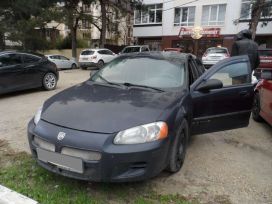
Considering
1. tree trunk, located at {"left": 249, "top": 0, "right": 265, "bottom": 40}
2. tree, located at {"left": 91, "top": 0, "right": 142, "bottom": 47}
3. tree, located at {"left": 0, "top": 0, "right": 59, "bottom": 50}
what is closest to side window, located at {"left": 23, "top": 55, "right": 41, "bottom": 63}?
tree, located at {"left": 0, "top": 0, "right": 59, "bottom": 50}

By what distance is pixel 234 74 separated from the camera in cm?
443

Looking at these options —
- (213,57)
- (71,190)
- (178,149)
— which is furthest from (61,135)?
(213,57)

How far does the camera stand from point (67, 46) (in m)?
29.5

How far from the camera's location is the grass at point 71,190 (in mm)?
→ 2793

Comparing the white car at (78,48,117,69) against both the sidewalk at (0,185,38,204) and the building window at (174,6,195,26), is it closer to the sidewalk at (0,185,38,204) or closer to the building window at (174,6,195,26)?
the building window at (174,6,195,26)

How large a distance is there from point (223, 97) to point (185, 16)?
27.0 meters

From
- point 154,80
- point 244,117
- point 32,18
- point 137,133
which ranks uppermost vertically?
point 32,18

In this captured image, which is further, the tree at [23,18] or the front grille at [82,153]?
the tree at [23,18]

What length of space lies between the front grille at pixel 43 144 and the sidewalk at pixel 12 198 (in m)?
0.54

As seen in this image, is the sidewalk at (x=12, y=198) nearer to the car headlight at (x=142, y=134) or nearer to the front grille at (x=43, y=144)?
the front grille at (x=43, y=144)

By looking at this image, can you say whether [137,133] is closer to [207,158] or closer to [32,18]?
[207,158]

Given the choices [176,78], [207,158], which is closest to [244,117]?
[207,158]

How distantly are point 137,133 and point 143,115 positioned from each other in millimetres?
243

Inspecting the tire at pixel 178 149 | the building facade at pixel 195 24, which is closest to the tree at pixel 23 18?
the building facade at pixel 195 24
